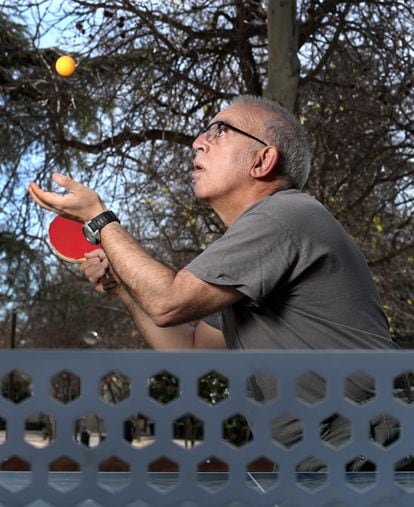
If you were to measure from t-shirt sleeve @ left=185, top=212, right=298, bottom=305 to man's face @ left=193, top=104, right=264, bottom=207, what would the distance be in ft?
1.13

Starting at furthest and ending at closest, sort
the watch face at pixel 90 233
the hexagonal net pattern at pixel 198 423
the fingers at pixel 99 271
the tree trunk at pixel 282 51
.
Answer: the tree trunk at pixel 282 51, the fingers at pixel 99 271, the watch face at pixel 90 233, the hexagonal net pattern at pixel 198 423

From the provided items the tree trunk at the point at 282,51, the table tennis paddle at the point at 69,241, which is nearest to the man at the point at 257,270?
the table tennis paddle at the point at 69,241

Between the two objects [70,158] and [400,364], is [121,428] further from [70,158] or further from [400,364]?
[70,158]

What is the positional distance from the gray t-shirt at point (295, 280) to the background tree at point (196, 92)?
284 inches

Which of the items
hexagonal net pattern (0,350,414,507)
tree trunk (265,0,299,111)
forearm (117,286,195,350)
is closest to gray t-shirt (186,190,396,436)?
forearm (117,286,195,350)

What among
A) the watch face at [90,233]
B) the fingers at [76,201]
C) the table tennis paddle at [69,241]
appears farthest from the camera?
the table tennis paddle at [69,241]

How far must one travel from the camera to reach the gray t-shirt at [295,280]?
7.17 ft

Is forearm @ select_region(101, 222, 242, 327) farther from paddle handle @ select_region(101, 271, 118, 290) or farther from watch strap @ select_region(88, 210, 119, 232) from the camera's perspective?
paddle handle @ select_region(101, 271, 118, 290)

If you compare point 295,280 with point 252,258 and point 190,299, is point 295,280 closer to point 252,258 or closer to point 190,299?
point 252,258

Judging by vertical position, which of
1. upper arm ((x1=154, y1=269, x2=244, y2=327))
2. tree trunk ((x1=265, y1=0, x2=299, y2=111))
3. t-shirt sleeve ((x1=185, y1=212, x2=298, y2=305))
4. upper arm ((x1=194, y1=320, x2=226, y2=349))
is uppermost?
tree trunk ((x1=265, y1=0, x2=299, y2=111))

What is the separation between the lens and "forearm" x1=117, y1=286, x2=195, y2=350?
9.34ft

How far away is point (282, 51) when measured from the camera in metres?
9.51

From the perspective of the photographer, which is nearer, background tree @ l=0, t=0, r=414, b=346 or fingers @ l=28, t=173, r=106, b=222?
fingers @ l=28, t=173, r=106, b=222

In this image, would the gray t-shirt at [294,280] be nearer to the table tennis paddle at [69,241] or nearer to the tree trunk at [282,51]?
the table tennis paddle at [69,241]
